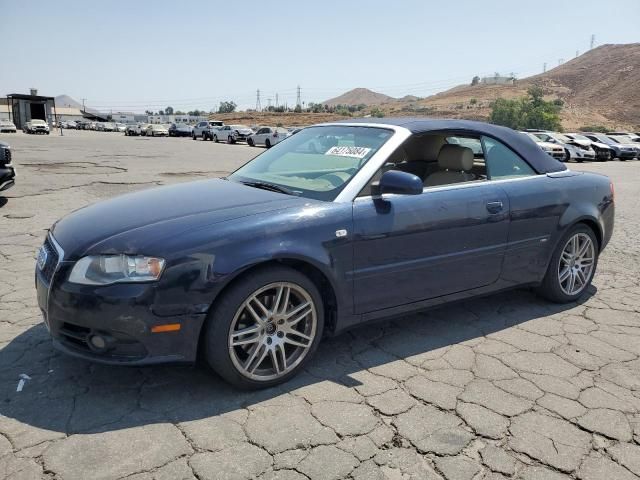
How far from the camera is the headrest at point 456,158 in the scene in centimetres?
414

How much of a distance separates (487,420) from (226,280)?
1598 mm

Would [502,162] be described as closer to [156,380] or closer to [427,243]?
[427,243]

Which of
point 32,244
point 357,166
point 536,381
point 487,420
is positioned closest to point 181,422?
point 487,420

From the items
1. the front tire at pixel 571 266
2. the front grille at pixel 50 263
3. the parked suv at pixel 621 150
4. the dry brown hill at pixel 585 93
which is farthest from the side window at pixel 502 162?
the dry brown hill at pixel 585 93

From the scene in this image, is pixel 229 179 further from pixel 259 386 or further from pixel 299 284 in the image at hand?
pixel 259 386

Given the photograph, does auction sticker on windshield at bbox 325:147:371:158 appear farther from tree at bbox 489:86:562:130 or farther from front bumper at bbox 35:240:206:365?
tree at bbox 489:86:562:130

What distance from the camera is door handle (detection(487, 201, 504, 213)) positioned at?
389 centimetres

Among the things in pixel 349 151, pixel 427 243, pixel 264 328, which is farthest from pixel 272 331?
pixel 349 151

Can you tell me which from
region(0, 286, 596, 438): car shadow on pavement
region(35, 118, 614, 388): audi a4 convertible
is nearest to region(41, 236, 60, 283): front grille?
region(35, 118, 614, 388): audi a4 convertible

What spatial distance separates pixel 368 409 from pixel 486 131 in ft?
8.27

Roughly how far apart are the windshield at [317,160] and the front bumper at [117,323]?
1.21m

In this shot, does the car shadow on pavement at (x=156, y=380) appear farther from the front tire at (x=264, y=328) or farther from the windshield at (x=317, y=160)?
the windshield at (x=317, y=160)

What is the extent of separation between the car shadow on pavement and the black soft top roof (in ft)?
4.52

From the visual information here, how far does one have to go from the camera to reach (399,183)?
3.28 meters
